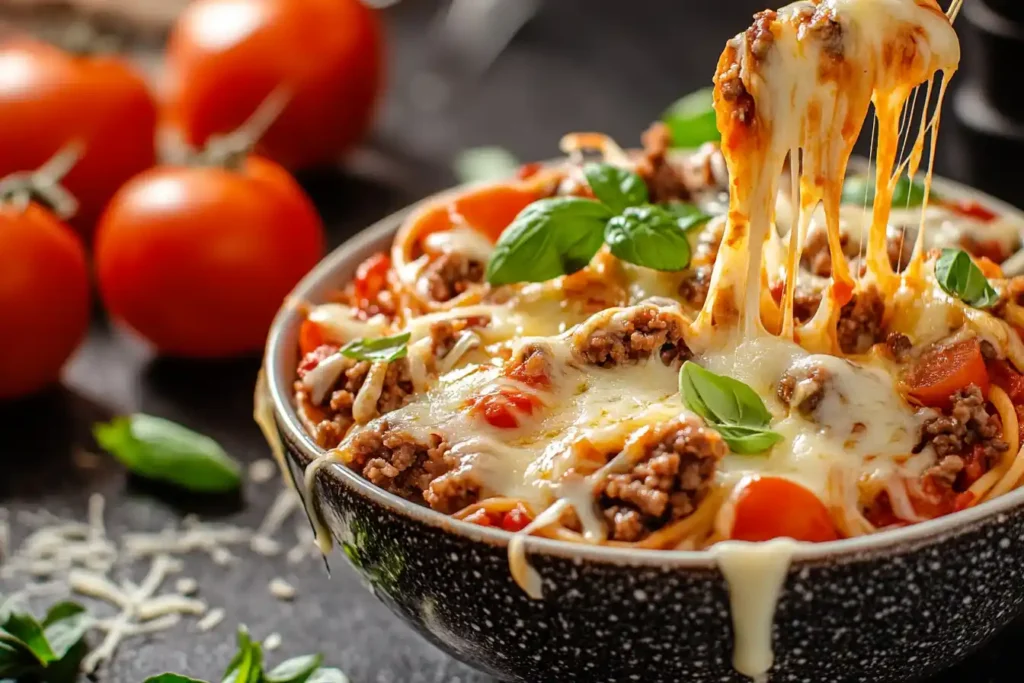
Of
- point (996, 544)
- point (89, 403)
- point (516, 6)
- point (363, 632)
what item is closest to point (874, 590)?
point (996, 544)

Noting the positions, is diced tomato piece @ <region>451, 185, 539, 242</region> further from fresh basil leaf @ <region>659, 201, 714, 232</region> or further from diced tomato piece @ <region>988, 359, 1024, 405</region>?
diced tomato piece @ <region>988, 359, 1024, 405</region>

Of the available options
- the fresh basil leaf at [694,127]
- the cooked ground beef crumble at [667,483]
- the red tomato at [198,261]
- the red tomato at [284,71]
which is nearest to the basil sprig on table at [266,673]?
the cooked ground beef crumble at [667,483]

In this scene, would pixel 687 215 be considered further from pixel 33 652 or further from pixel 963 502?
pixel 33 652

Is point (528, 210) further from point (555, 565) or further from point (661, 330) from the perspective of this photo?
point (555, 565)

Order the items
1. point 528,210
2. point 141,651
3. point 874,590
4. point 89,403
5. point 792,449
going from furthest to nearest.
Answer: point 89,403 < point 141,651 < point 528,210 < point 792,449 < point 874,590

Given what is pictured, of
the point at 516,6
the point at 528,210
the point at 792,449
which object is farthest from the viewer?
the point at 516,6

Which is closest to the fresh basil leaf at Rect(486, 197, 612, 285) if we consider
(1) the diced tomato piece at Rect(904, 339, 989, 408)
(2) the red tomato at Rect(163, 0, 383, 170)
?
(1) the diced tomato piece at Rect(904, 339, 989, 408)

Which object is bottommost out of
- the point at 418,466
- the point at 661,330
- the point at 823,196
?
the point at 418,466
